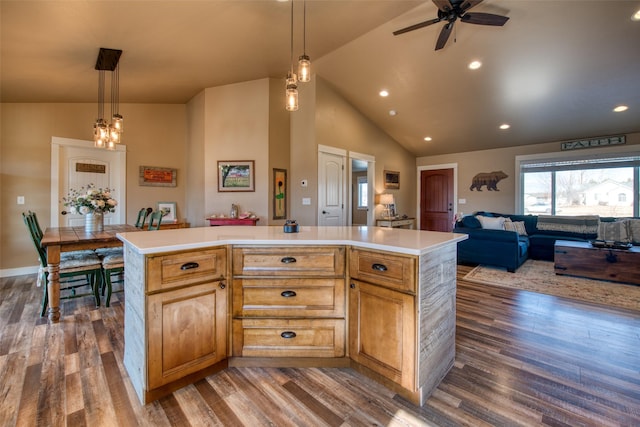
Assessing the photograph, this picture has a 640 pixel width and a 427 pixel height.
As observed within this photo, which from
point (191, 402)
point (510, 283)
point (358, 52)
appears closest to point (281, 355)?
point (191, 402)

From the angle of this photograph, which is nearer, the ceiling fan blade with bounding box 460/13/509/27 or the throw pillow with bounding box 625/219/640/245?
the ceiling fan blade with bounding box 460/13/509/27

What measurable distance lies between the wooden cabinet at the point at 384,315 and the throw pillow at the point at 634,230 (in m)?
5.59

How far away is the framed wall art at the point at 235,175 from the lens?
4875mm

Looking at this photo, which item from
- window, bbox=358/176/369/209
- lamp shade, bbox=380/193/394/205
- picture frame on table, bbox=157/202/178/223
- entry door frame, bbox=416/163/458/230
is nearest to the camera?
picture frame on table, bbox=157/202/178/223

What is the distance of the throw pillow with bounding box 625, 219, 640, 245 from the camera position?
4718 millimetres

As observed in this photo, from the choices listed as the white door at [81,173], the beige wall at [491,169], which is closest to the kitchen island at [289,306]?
the white door at [81,173]

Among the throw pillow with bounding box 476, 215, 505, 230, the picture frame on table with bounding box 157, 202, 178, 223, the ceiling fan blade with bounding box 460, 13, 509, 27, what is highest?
the ceiling fan blade with bounding box 460, 13, 509, 27

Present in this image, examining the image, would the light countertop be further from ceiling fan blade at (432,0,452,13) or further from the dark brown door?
the dark brown door

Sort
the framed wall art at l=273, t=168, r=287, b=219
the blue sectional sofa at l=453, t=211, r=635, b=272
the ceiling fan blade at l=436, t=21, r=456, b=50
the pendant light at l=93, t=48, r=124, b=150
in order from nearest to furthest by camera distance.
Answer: the ceiling fan blade at l=436, t=21, r=456, b=50
the pendant light at l=93, t=48, r=124, b=150
the blue sectional sofa at l=453, t=211, r=635, b=272
the framed wall art at l=273, t=168, r=287, b=219

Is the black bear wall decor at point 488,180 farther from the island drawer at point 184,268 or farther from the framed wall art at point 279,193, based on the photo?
the island drawer at point 184,268

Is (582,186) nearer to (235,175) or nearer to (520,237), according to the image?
(520,237)

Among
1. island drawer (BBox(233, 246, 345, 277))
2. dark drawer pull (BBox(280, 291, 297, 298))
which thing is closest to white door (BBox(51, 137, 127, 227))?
island drawer (BBox(233, 246, 345, 277))

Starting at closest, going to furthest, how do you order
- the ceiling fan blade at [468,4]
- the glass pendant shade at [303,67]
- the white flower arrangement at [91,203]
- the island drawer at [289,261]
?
the island drawer at [289,261]
the glass pendant shade at [303,67]
the ceiling fan blade at [468,4]
the white flower arrangement at [91,203]

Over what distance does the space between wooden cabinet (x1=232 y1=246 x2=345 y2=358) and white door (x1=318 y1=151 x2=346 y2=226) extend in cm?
326
